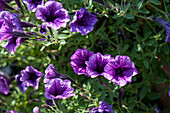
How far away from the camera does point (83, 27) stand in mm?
1118

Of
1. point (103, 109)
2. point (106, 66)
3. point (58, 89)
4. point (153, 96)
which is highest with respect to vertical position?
point (106, 66)

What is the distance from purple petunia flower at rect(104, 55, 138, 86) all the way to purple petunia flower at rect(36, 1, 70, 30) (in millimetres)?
315

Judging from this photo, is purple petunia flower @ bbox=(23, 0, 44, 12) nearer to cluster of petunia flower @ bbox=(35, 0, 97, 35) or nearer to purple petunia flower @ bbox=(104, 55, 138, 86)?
cluster of petunia flower @ bbox=(35, 0, 97, 35)

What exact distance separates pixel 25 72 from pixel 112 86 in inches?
22.4

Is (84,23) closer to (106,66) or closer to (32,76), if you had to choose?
(106,66)

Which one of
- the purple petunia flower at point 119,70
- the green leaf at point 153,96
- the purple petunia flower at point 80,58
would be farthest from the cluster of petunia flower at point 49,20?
the green leaf at point 153,96

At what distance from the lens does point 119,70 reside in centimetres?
112

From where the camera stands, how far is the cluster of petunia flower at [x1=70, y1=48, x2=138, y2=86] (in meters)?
1.03

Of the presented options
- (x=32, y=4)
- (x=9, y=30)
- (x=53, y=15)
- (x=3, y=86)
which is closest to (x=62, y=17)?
(x=53, y=15)

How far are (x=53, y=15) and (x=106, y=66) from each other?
398 mm

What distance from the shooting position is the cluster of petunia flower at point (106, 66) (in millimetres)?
1034

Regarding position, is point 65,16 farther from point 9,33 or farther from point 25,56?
point 25,56

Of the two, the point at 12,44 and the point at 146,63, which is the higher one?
the point at 12,44

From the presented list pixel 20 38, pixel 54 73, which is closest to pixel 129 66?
pixel 54 73
